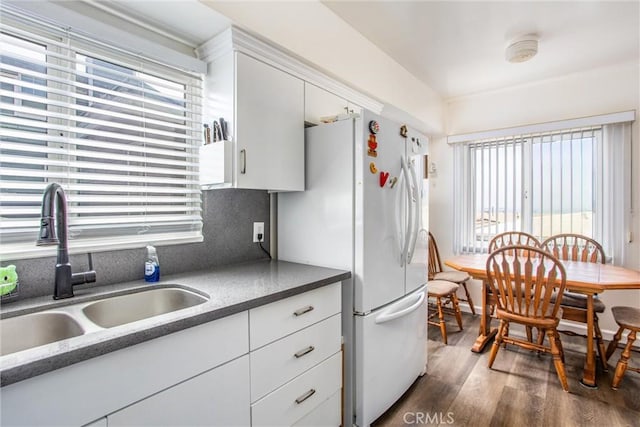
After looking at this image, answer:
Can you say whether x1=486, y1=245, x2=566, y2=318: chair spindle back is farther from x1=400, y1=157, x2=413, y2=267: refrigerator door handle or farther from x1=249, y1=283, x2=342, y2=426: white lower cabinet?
x1=249, y1=283, x2=342, y2=426: white lower cabinet

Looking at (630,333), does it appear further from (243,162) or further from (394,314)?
(243,162)

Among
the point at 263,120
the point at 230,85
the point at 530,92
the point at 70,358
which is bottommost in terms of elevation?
the point at 70,358

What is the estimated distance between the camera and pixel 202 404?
101 cm

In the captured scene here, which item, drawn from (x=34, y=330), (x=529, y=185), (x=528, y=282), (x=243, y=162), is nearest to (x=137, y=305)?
(x=34, y=330)

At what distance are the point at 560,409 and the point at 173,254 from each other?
237 cm

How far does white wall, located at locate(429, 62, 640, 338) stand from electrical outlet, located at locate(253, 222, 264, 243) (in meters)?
2.51

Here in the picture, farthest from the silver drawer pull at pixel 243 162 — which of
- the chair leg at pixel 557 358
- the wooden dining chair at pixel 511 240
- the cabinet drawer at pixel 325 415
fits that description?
the wooden dining chair at pixel 511 240

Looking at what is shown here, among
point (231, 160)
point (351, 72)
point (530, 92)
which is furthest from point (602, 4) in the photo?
point (231, 160)

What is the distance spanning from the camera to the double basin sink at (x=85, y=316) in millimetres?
995

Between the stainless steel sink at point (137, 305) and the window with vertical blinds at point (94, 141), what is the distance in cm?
25

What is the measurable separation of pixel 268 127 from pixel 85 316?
1.10m

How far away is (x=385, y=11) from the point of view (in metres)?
2.04

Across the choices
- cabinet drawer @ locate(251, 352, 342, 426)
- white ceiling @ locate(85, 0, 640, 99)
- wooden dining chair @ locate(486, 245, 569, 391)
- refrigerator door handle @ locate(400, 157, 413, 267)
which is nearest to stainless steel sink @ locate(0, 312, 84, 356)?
cabinet drawer @ locate(251, 352, 342, 426)

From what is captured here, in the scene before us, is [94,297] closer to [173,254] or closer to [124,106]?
[173,254]
